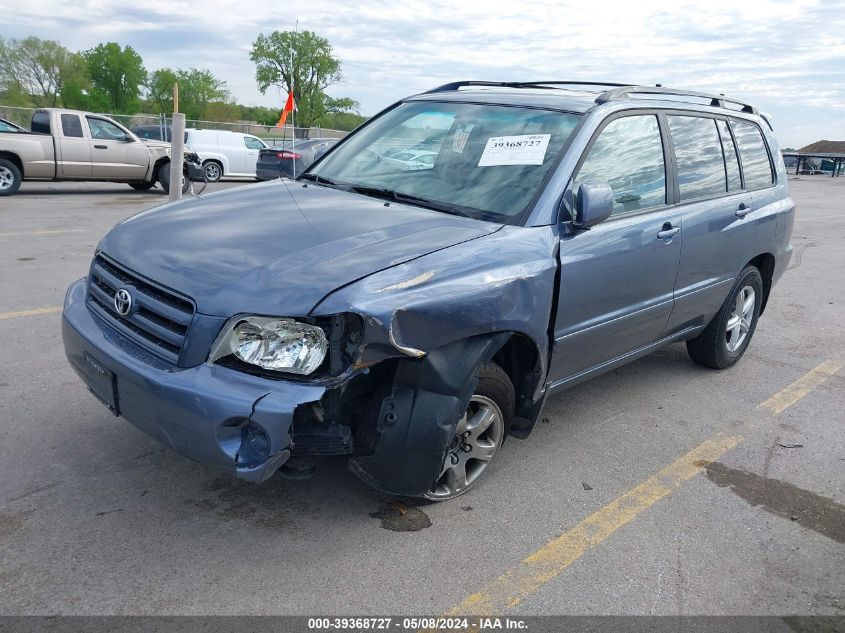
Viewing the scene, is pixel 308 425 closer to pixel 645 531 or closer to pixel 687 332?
pixel 645 531

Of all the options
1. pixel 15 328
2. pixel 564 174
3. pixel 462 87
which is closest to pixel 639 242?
pixel 564 174

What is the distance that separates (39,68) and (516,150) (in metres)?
93.9

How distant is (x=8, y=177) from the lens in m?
13.4

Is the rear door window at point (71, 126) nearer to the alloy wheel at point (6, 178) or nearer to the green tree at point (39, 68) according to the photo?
the alloy wheel at point (6, 178)

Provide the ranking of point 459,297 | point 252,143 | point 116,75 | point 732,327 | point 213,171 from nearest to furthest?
point 459,297, point 732,327, point 213,171, point 252,143, point 116,75

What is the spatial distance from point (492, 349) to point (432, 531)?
79 cm

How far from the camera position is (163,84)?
93875 mm

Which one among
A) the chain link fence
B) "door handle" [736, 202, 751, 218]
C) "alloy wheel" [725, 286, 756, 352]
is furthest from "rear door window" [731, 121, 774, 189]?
the chain link fence

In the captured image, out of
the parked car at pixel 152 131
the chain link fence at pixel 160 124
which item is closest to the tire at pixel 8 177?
the chain link fence at pixel 160 124

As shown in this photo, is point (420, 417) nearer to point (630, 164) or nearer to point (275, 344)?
point (275, 344)

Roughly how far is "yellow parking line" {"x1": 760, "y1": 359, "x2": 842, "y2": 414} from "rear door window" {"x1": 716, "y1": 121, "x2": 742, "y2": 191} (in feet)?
4.61

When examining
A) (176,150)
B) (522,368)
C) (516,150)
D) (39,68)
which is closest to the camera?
(522,368)

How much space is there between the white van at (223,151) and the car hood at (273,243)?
17.2 m

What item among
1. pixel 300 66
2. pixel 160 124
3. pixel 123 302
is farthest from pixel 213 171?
pixel 300 66
